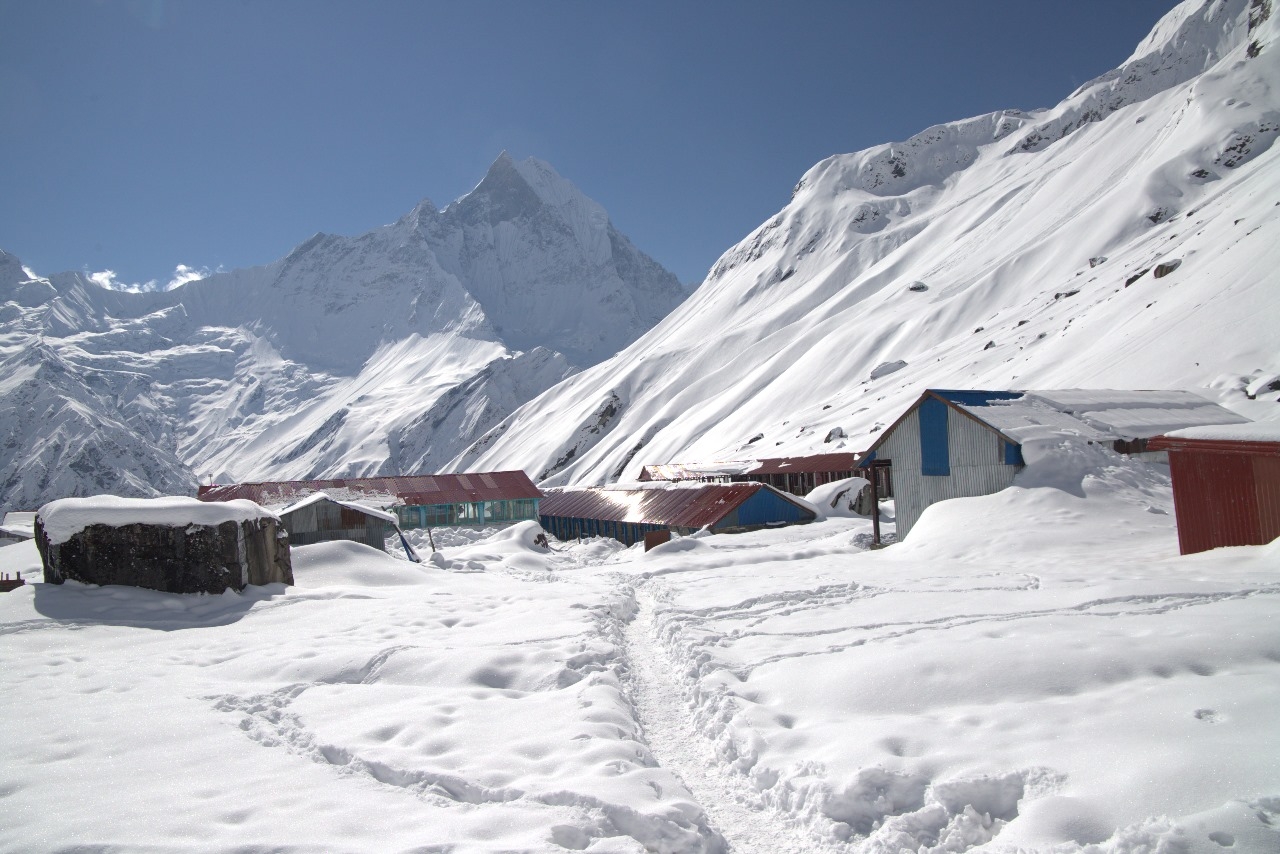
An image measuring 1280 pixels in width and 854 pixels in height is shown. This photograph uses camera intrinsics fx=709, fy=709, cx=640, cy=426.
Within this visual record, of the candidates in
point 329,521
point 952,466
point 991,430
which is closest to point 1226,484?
point 991,430

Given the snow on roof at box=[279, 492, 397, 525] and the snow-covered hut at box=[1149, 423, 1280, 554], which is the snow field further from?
the snow on roof at box=[279, 492, 397, 525]

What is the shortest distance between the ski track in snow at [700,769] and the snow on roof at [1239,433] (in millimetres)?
11922

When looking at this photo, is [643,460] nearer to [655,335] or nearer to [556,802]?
[655,335]

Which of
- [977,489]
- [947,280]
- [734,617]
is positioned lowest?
[734,617]

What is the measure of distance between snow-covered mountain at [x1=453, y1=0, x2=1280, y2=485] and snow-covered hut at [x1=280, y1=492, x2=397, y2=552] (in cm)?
3422

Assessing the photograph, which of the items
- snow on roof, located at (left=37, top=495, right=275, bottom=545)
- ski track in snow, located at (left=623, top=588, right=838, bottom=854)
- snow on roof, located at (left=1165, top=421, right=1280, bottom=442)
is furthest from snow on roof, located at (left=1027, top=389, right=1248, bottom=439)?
snow on roof, located at (left=37, top=495, right=275, bottom=545)

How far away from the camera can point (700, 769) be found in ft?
22.7

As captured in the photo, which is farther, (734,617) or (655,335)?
(655,335)

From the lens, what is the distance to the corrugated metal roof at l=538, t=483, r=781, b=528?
34.1 m

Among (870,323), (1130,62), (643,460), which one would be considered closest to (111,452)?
(643,460)

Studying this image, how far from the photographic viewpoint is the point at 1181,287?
45.2 metres

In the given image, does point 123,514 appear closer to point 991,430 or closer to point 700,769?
point 700,769

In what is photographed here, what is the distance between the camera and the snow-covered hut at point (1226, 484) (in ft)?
43.8

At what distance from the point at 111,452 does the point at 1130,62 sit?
253463mm
